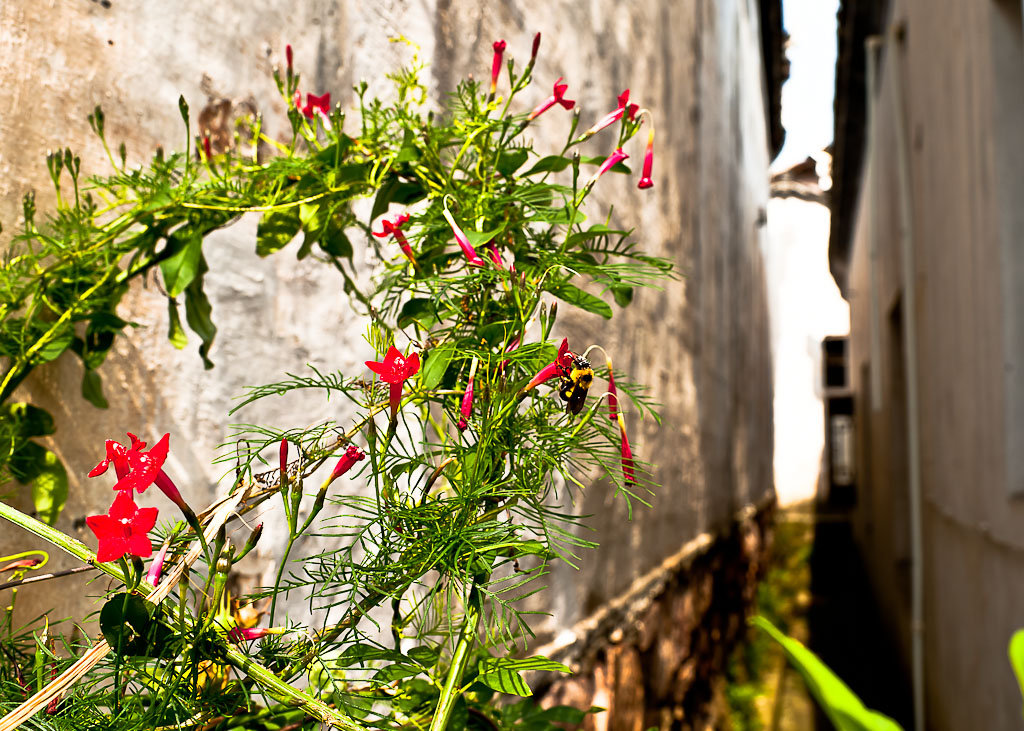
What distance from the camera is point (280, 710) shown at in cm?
65

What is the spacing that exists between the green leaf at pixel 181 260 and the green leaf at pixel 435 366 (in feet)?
1.01

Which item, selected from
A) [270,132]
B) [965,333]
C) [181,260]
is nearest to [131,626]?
[181,260]

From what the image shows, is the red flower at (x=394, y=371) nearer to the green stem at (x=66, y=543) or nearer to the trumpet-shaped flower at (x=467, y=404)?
the trumpet-shaped flower at (x=467, y=404)

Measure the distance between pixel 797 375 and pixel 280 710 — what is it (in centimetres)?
1321

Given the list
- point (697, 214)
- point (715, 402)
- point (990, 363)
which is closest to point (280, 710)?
point (990, 363)

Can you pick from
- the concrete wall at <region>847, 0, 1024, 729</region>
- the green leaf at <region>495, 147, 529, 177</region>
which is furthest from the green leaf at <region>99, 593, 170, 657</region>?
the concrete wall at <region>847, 0, 1024, 729</region>

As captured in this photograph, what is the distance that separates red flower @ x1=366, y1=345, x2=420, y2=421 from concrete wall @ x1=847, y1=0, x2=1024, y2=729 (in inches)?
77.5

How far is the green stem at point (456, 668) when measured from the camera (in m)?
0.53

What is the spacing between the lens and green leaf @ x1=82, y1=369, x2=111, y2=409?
82 centimetres

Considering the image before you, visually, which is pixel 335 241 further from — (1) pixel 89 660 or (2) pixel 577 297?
(1) pixel 89 660

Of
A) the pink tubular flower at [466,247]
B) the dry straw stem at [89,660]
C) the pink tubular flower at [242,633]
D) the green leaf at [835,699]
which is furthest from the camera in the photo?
the green leaf at [835,699]

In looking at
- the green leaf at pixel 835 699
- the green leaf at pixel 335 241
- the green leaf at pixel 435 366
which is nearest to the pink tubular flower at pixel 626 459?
the green leaf at pixel 435 366

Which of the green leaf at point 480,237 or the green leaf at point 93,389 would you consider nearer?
the green leaf at point 480,237

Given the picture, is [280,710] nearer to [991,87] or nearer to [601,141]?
[601,141]
